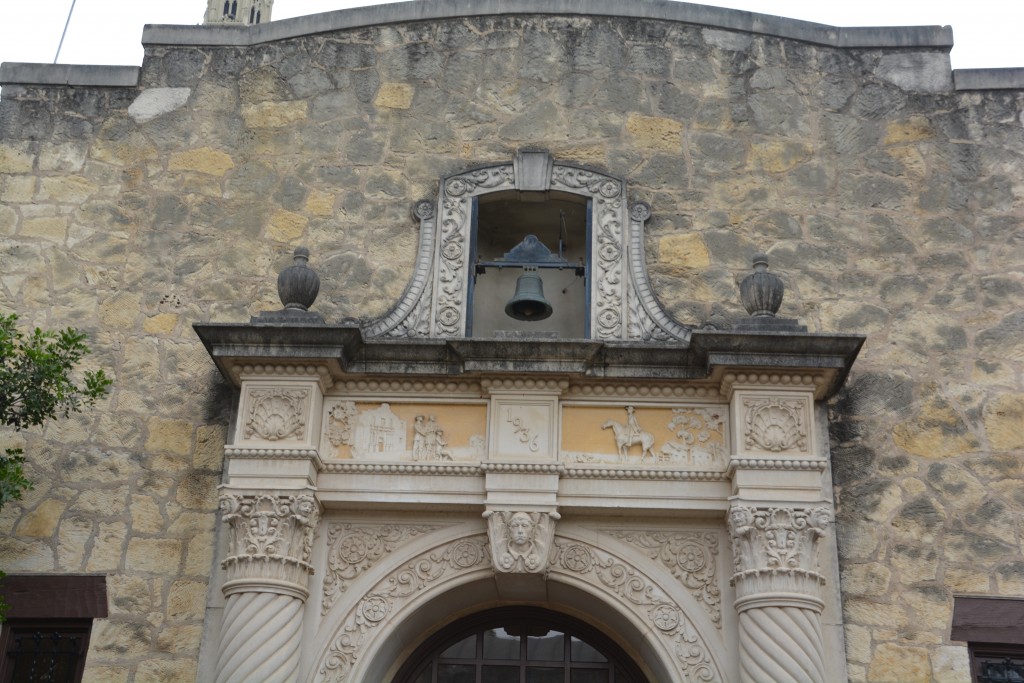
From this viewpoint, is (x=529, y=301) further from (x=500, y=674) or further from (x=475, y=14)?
(x=475, y=14)

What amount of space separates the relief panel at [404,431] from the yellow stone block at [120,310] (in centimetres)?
175

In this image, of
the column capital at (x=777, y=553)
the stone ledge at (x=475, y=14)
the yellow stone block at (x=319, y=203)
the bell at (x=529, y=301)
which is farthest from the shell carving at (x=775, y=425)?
the yellow stone block at (x=319, y=203)

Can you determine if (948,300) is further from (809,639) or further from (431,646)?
(431,646)

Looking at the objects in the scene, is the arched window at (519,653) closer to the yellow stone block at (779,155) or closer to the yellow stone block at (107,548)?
the yellow stone block at (107,548)

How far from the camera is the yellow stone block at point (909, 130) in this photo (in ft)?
30.8

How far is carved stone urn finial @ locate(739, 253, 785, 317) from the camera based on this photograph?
8172 mm

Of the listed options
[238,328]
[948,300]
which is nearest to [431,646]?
[238,328]

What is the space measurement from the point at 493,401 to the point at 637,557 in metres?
1.34

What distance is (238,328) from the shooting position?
7.97 meters

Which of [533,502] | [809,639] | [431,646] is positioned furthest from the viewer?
[431,646]

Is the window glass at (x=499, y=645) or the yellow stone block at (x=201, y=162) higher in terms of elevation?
the yellow stone block at (x=201, y=162)

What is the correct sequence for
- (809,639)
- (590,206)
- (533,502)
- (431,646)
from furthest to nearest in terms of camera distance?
(590,206) → (431,646) → (533,502) → (809,639)

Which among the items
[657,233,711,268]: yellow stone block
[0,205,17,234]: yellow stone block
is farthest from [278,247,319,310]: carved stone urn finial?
[657,233,711,268]: yellow stone block

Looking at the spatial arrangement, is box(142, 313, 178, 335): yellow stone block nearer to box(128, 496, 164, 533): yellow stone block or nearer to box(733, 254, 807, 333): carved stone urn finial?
box(128, 496, 164, 533): yellow stone block
